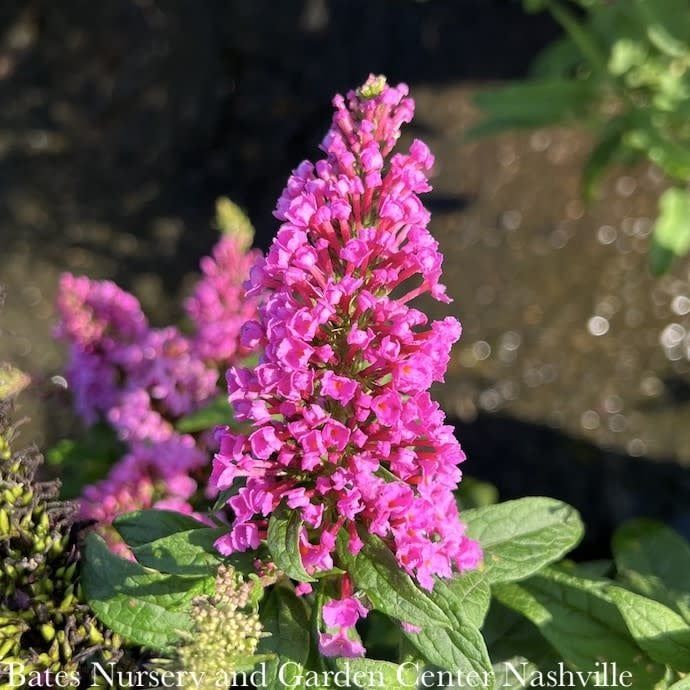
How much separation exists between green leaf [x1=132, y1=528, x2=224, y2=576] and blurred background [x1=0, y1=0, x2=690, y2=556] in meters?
2.37

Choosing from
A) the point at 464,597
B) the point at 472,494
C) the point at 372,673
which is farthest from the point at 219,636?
the point at 472,494

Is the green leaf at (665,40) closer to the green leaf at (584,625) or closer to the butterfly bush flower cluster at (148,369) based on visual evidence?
the butterfly bush flower cluster at (148,369)

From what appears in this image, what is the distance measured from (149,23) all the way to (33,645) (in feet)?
13.2

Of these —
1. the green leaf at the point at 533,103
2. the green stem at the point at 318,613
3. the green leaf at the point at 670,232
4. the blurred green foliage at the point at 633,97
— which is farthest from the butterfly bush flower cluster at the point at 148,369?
the green leaf at the point at 670,232

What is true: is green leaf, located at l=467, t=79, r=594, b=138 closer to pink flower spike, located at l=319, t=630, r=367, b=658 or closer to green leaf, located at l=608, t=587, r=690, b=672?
green leaf, located at l=608, t=587, r=690, b=672

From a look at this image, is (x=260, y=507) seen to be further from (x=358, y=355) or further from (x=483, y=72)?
(x=483, y=72)

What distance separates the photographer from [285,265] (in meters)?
1.52

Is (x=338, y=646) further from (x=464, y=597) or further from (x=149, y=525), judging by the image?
(x=149, y=525)

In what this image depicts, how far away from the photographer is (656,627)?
6.14ft

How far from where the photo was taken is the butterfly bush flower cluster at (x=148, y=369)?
2.59 meters

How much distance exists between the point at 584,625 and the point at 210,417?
46.9 inches

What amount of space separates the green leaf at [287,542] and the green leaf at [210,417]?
973 mm

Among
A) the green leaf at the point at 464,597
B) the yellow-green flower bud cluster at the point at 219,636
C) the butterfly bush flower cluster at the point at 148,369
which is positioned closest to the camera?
the yellow-green flower bud cluster at the point at 219,636

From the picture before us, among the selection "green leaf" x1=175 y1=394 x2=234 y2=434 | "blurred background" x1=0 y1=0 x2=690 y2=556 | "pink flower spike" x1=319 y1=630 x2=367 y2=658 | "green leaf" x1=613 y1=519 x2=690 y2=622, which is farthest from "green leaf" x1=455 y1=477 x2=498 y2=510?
"pink flower spike" x1=319 y1=630 x2=367 y2=658
